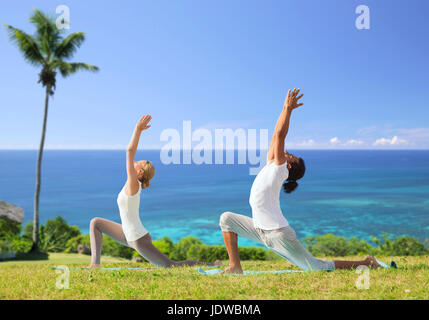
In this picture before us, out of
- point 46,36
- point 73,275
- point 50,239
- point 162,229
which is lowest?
point 162,229

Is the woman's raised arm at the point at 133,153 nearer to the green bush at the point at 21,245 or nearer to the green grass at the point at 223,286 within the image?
the green grass at the point at 223,286

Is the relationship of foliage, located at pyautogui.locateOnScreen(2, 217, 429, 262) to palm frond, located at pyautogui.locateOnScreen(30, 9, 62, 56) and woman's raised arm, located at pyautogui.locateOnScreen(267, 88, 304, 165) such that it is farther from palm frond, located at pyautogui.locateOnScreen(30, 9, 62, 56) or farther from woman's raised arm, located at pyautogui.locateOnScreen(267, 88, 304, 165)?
woman's raised arm, located at pyautogui.locateOnScreen(267, 88, 304, 165)

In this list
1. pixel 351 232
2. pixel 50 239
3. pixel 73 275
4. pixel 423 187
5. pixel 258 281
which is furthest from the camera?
pixel 423 187

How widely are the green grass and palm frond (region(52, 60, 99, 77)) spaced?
15.3m

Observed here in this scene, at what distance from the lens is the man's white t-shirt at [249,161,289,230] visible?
5121mm

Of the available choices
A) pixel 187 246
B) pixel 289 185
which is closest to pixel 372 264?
pixel 289 185

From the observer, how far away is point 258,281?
4.74m

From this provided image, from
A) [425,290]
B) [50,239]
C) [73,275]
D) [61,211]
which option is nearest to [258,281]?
[425,290]

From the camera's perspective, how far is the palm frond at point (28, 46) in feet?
Result: 58.5

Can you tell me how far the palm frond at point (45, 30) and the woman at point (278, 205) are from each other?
1684cm

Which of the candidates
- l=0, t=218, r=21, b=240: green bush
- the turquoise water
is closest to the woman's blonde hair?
l=0, t=218, r=21, b=240: green bush

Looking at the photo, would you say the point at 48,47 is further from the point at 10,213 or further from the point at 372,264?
the point at 372,264
